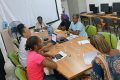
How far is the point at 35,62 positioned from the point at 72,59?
639 millimetres

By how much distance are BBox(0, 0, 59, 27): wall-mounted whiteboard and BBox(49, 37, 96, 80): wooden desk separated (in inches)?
103

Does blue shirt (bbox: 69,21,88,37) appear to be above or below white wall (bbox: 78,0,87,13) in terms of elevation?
below

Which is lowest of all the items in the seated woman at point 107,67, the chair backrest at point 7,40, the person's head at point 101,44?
the chair backrest at point 7,40

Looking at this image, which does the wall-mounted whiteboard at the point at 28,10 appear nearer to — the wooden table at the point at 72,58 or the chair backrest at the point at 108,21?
the chair backrest at the point at 108,21

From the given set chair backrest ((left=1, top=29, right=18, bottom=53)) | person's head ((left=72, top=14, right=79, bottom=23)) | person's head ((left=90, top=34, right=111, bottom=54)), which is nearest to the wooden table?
person's head ((left=90, top=34, right=111, bottom=54))

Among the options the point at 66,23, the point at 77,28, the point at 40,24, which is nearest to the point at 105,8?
the point at 66,23

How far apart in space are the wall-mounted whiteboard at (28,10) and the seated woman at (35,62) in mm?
3370

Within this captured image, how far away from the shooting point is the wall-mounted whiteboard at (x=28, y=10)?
5.51 meters

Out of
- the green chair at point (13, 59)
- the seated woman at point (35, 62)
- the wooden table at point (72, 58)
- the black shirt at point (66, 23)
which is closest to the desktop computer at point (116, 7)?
the black shirt at point (66, 23)

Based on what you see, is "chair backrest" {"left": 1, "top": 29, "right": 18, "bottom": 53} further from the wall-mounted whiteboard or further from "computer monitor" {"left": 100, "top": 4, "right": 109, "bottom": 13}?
"computer monitor" {"left": 100, "top": 4, "right": 109, "bottom": 13}

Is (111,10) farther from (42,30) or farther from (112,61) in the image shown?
(112,61)

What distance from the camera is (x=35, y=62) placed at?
238 cm

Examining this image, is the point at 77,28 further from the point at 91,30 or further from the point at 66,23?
the point at 66,23

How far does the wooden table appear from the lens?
237 centimetres
